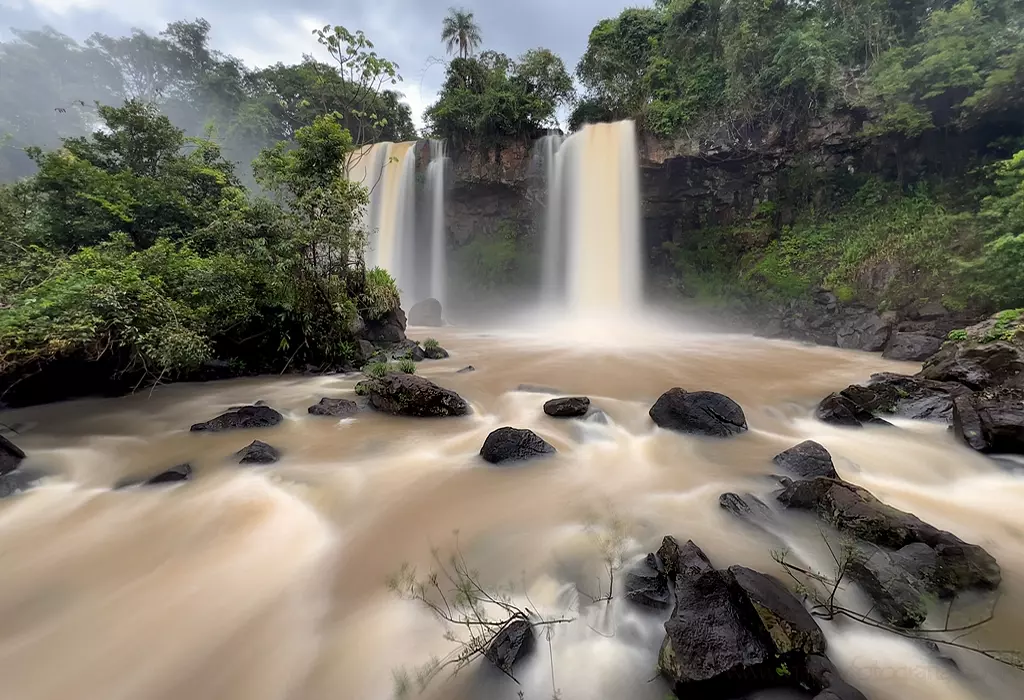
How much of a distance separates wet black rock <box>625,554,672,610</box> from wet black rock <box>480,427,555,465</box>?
2.13 meters

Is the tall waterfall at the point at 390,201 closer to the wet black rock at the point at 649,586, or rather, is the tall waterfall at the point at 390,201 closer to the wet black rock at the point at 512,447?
the wet black rock at the point at 512,447

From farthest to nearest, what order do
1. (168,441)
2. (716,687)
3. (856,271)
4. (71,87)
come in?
1. (71,87)
2. (856,271)
3. (168,441)
4. (716,687)

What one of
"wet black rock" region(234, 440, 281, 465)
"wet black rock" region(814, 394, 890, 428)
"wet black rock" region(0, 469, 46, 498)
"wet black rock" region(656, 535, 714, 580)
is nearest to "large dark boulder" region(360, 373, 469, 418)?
"wet black rock" region(234, 440, 281, 465)

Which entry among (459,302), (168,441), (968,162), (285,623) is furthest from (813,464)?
(459,302)

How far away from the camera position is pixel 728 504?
3945mm

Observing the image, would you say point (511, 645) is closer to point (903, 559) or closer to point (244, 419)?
point (903, 559)

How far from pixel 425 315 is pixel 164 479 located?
17230 mm

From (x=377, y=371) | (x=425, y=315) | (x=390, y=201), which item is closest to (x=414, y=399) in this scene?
(x=377, y=371)

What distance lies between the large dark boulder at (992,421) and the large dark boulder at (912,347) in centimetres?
576

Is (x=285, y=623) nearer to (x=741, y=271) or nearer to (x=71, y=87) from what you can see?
(x=741, y=271)

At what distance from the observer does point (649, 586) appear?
115 inches

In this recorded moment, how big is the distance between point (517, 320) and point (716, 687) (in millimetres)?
20901

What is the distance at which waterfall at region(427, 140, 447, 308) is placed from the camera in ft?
76.3

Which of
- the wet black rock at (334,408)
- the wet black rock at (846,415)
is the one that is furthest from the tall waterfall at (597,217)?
the wet black rock at (334,408)
